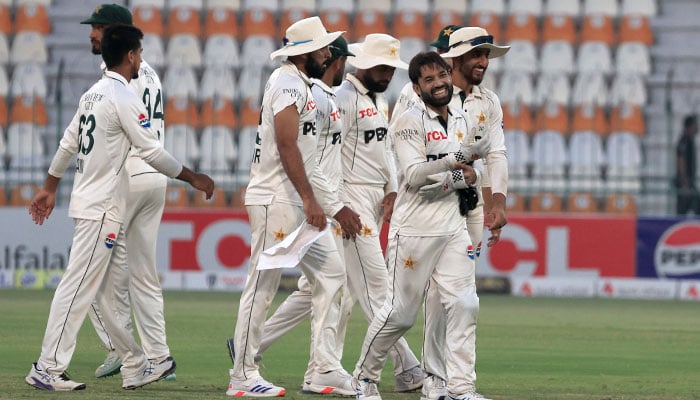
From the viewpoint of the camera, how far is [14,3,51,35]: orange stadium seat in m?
21.4

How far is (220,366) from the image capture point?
9305 mm

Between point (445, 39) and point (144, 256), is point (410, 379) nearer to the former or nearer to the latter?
point (144, 256)

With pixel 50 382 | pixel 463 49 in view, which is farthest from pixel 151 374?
pixel 463 49

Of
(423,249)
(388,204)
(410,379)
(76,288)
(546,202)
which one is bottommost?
(410,379)

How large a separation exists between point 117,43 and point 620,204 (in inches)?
425

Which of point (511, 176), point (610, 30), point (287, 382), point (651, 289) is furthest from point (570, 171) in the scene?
point (287, 382)

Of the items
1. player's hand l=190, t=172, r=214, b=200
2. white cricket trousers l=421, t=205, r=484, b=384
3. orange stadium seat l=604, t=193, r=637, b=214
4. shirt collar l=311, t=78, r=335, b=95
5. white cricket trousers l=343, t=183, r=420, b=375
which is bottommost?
white cricket trousers l=421, t=205, r=484, b=384

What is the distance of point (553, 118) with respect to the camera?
1945 cm

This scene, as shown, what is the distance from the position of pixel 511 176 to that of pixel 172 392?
10.8 metres

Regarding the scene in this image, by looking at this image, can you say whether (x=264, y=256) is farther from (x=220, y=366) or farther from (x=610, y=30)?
(x=610, y=30)

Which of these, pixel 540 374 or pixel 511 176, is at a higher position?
pixel 511 176

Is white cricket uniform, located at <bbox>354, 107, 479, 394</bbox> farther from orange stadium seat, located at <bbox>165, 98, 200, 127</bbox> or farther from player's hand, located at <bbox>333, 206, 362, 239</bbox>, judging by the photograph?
orange stadium seat, located at <bbox>165, 98, 200, 127</bbox>

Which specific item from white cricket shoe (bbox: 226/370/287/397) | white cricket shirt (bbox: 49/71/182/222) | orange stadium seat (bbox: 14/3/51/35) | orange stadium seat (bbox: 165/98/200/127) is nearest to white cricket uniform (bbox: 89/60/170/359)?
white cricket shirt (bbox: 49/71/182/222)

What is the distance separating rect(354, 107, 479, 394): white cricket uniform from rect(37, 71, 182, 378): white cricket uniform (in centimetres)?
138
